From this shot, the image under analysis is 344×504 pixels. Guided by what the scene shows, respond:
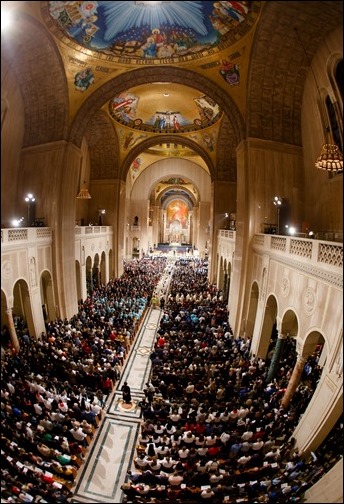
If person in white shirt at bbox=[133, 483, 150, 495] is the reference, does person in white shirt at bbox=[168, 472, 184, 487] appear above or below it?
above

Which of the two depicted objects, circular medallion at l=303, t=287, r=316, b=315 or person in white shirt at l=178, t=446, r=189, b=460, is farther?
circular medallion at l=303, t=287, r=316, b=315

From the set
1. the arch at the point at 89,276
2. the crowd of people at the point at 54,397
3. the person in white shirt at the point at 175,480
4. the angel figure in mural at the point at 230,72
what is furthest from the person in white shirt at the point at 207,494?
the arch at the point at 89,276

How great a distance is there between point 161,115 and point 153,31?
41.0ft

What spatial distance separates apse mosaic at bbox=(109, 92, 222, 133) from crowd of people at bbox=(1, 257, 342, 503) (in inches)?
508

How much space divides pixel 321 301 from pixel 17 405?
271 inches

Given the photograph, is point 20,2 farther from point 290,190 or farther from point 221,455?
point 290,190

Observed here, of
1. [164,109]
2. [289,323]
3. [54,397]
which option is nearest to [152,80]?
[164,109]

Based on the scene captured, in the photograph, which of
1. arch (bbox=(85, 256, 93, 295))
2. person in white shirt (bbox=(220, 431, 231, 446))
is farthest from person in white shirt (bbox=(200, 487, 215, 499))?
arch (bbox=(85, 256, 93, 295))

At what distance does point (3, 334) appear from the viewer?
11.0 ft

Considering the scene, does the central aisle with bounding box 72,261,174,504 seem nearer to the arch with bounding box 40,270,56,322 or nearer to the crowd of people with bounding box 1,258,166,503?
the crowd of people with bounding box 1,258,166,503

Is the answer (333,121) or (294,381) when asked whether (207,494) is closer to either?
(294,381)

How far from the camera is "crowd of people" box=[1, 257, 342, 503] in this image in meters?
5.46

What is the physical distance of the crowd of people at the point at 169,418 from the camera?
17.9ft

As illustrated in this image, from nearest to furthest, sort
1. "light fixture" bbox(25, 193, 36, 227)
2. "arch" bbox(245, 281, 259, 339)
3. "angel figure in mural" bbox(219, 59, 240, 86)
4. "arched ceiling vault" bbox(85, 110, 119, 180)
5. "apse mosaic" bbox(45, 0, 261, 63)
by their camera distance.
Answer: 1. "apse mosaic" bbox(45, 0, 261, 63)
2. "light fixture" bbox(25, 193, 36, 227)
3. "angel figure in mural" bbox(219, 59, 240, 86)
4. "arch" bbox(245, 281, 259, 339)
5. "arched ceiling vault" bbox(85, 110, 119, 180)
